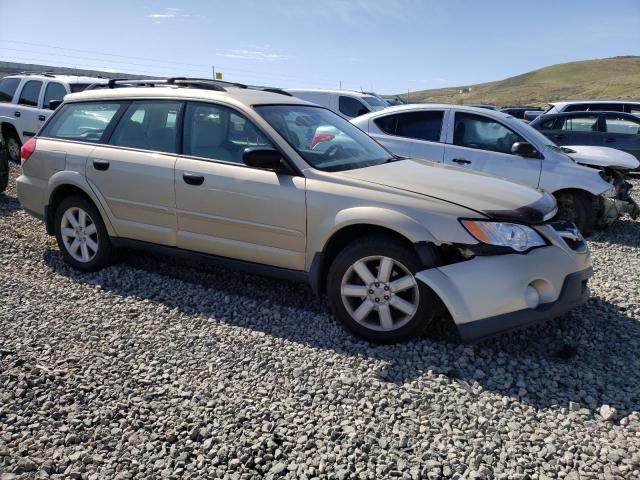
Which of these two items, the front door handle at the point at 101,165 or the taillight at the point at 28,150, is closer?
the front door handle at the point at 101,165

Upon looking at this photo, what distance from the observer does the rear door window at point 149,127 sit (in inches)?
181

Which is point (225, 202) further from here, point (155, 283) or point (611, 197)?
point (611, 197)

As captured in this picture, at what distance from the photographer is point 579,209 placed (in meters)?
6.92

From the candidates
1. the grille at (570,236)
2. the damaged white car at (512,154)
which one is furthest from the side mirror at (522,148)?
the grille at (570,236)

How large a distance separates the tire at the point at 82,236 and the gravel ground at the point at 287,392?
45 centimetres

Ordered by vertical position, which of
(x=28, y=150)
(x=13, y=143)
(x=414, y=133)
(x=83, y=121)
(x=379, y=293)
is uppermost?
(x=83, y=121)

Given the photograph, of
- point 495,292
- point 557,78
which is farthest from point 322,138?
point 557,78

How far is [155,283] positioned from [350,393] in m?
2.41

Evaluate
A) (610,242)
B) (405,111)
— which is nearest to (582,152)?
(610,242)

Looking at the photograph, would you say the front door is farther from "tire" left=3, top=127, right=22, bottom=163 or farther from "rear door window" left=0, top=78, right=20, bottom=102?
"rear door window" left=0, top=78, right=20, bottom=102

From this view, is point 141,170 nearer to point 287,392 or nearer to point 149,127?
point 149,127

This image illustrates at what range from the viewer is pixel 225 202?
165 inches

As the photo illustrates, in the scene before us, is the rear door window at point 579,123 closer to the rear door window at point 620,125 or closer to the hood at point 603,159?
the rear door window at point 620,125

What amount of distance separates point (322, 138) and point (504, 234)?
169 cm
